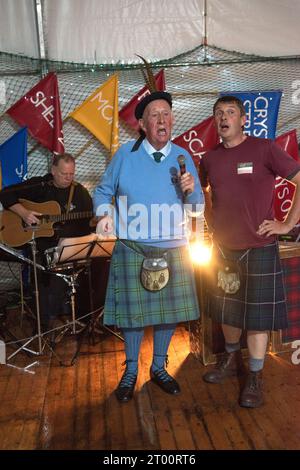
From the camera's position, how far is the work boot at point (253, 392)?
8.66 ft

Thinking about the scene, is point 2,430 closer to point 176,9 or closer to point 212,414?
point 212,414

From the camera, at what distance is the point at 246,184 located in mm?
2539

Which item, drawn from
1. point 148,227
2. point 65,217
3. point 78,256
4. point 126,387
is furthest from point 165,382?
point 65,217

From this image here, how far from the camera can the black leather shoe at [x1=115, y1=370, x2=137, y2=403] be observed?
108 inches

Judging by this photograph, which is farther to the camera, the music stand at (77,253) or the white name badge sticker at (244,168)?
the music stand at (77,253)

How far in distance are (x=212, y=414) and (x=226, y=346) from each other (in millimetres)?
516

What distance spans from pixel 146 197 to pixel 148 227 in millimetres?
169

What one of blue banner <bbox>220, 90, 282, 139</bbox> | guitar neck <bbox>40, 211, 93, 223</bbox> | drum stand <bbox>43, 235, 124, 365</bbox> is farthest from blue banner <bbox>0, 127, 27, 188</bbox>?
blue banner <bbox>220, 90, 282, 139</bbox>

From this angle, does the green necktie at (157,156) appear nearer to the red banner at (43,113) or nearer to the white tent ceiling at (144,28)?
the red banner at (43,113)

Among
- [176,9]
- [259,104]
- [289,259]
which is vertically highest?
[176,9]

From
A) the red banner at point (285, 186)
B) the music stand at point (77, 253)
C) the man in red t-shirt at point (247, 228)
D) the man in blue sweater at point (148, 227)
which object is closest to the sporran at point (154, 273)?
the man in blue sweater at point (148, 227)

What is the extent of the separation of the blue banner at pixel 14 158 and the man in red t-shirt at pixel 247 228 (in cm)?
207

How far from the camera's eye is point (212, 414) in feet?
8.50
